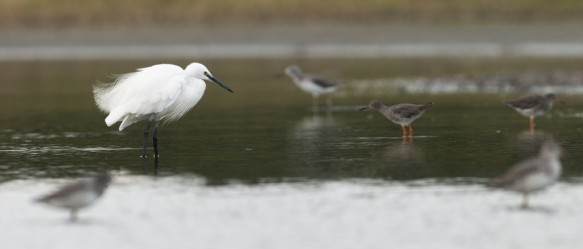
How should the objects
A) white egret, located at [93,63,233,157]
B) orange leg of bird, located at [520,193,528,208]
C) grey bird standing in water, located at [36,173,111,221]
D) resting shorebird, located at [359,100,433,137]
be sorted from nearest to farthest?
grey bird standing in water, located at [36,173,111,221] < orange leg of bird, located at [520,193,528,208] < white egret, located at [93,63,233,157] < resting shorebird, located at [359,100,433,137]

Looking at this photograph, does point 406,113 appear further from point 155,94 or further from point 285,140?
point 155,94

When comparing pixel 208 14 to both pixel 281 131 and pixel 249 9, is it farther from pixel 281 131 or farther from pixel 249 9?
pixel 281 131

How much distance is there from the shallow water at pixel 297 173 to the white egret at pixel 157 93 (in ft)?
2.07

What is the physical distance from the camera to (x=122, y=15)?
58.0 m

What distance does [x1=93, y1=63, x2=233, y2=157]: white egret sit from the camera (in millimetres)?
16281

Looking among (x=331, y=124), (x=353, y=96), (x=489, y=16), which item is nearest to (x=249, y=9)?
(x=489, y=16)

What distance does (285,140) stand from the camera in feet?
61.5

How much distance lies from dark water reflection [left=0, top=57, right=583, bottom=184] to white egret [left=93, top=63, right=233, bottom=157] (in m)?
0.64

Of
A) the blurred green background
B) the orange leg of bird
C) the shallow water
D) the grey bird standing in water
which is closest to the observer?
the shallow water

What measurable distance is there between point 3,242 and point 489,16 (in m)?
46.2

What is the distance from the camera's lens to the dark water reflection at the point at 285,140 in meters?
15.2

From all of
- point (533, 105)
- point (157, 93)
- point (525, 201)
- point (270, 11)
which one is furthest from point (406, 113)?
point (270, 11)

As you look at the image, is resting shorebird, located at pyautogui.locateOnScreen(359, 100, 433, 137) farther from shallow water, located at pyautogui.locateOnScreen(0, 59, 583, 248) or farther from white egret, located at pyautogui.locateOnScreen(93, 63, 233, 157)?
white egret, located at pyautogui.locateOnScreen(93, 63, 233, 157)

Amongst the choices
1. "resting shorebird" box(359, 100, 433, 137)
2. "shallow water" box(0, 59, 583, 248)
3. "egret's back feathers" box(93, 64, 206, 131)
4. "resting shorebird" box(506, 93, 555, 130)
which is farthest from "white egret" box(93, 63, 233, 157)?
"resting shorebird" box(506, 93, 555, 130)
